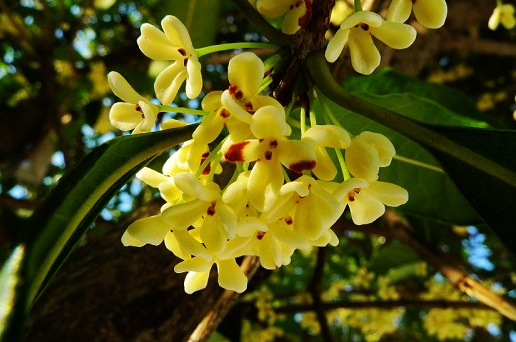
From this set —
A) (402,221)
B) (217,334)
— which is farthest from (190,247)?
(217,334)

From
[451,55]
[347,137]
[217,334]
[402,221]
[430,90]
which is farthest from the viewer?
[451,55]

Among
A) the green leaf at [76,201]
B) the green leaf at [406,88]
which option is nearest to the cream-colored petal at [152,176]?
the green leaf at [76,201]

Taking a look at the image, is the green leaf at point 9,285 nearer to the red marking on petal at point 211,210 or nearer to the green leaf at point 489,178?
the red marking on petal at point 211,210

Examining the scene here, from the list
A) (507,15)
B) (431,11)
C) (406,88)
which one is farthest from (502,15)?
(431,11)

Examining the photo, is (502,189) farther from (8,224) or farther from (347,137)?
(8,224)

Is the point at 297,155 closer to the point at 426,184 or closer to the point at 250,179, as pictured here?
the point at 250,179

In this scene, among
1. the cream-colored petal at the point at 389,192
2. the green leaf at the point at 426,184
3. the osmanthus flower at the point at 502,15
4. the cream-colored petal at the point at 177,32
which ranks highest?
the cream-colored petal at the point at 177,32

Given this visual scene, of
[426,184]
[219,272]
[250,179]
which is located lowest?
[426,184]
